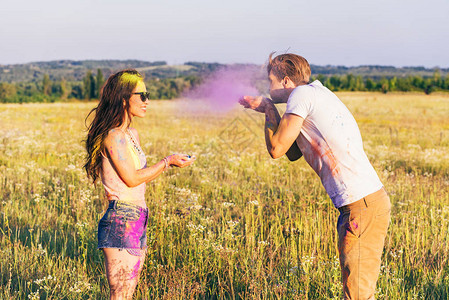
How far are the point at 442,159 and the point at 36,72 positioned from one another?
207704mm

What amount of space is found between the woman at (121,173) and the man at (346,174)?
3.13 feet

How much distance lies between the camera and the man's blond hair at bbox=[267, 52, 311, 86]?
2879 millimetres

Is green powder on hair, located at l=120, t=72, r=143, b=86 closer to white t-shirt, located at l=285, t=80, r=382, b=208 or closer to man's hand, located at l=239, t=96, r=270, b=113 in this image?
man's hand, located at l=239, t=96, r=270, b=113

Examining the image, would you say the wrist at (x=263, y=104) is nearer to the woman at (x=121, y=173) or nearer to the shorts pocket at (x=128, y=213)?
the woman at (x=121, y=173)

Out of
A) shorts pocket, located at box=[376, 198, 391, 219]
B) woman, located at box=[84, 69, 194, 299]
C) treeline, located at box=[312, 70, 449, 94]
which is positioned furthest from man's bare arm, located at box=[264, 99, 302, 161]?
treeline, located at box=[312, 70, 449, 94]

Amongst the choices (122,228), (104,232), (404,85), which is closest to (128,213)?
(122,228)

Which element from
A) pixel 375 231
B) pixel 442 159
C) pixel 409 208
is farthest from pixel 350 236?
pixel 442 159

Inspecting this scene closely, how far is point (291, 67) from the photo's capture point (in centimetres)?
288

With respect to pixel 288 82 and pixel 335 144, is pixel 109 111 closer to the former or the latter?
pixel 288 82

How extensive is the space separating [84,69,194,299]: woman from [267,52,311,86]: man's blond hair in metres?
0.96

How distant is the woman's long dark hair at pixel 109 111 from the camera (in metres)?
2.88

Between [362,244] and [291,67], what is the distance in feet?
4.33

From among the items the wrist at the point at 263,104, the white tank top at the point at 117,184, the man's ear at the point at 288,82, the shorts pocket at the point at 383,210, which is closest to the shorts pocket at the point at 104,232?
the white tank top at the point at 117,184

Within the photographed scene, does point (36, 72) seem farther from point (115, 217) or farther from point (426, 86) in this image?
point (115, 217)
